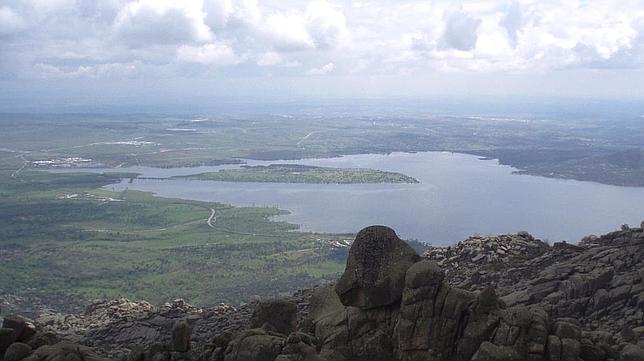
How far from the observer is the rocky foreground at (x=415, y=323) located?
18.8m

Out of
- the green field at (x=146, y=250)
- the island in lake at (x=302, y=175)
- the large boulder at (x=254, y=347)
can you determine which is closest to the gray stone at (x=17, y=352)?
the large boulder at (x=254, y=347)

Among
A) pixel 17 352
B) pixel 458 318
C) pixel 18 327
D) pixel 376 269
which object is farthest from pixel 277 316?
pixel 18 327

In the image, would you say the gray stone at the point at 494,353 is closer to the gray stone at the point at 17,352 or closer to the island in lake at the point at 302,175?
the gray stone at the point at 17,352

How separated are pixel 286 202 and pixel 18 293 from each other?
67742 mm

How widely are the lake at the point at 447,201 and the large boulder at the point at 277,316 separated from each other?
222 feet

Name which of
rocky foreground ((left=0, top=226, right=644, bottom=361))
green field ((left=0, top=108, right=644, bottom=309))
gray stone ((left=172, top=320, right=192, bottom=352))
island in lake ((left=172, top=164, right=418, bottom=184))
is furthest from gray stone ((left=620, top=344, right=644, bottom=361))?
island in lake ((left=172, top=164, right=418, bottom=184))

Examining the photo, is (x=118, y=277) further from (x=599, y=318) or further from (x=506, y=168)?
(x=506, y=168)

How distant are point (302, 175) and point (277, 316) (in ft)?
451

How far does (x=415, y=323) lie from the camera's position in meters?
20.2

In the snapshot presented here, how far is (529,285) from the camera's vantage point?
28.7 meters

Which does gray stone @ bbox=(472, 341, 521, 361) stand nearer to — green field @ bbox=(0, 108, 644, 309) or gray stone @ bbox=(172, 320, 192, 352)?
gray stone @ bbox=(172, 320, 192, 352)

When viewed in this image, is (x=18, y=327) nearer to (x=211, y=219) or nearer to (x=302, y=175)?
(x=211, y=219)

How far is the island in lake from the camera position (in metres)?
153

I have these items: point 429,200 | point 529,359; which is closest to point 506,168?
point 429,200
